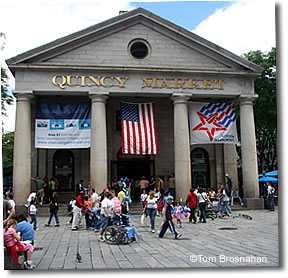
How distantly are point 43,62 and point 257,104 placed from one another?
18.1 m

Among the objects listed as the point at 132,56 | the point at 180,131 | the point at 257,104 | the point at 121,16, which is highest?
the point at 121,16

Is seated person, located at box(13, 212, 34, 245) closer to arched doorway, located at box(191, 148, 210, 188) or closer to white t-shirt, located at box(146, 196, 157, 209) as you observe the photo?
white t-shirt, located at box(146, 196, 157, 209)

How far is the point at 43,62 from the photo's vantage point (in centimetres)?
2170

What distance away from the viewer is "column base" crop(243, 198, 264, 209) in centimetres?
2248

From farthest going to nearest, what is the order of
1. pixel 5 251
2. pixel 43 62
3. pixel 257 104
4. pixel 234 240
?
1. pixel 257 104
2. pixel 43 62
3. pixel 234 240
4. pixel 5 251

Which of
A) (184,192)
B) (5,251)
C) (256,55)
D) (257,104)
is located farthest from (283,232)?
(256,55)

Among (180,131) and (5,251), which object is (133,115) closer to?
(180,131)

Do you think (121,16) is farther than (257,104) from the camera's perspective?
No

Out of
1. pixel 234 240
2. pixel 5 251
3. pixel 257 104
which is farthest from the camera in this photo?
pixel 257 104

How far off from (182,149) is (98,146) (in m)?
5.29

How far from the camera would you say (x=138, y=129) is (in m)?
22.5

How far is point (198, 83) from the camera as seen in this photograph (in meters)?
23.0

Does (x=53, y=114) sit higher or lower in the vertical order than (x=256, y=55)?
lower

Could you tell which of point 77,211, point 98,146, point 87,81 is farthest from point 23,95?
point 77,211
